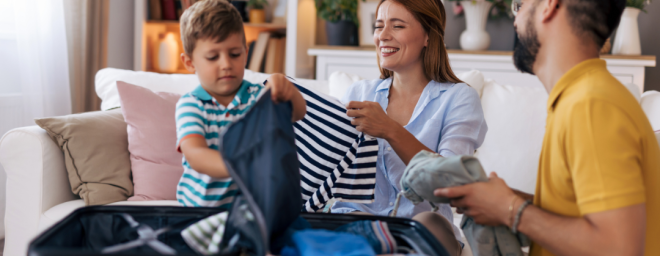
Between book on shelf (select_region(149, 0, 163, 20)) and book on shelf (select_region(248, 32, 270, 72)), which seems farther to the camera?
book on shelf (select_region(149, 0, 163, 20))

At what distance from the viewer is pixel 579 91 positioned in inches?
33.5

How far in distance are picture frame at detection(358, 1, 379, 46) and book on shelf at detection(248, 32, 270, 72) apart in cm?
65

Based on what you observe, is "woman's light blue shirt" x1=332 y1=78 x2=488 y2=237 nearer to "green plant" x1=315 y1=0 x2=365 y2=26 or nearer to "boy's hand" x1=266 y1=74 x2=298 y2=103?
"boy's hand" x1=266 y1=74 x2=298 y2=103

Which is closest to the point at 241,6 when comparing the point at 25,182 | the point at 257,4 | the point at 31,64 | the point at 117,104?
the point at 257,4

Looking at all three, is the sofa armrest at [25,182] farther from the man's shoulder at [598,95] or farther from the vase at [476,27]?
the vase at [476,27]

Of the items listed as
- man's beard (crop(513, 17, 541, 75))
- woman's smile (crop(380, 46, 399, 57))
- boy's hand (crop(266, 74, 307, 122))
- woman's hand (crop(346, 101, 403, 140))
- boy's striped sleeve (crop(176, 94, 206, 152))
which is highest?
man's beard (crop(513, 17, 541, 75))

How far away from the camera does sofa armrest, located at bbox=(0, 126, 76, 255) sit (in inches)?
62.9

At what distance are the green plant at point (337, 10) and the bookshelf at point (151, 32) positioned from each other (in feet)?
1.03

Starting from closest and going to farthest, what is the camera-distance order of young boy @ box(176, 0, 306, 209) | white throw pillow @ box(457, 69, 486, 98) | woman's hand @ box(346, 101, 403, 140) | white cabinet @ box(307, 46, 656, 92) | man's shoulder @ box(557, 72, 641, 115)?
man's shoulder @ box(557, 72, 641, 115)
young boy @ box(176, 0, 306, 209)
woman's hand @ box(346, 101, 403, 140)
white throw pillow @ box(457, 69, 486, 98)
white cabinet @ box(307, 46, 656, 92)

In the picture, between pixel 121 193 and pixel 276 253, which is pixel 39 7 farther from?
pixel 276 253

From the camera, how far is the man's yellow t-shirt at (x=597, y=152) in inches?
30.7

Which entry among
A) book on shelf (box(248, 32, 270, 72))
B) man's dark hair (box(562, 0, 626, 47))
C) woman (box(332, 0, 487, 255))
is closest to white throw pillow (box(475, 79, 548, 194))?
woman (box(332, 0, 487, 255))

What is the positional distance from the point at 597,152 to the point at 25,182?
168cm

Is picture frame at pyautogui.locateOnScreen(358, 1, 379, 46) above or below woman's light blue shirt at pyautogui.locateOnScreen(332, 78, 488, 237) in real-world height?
above
